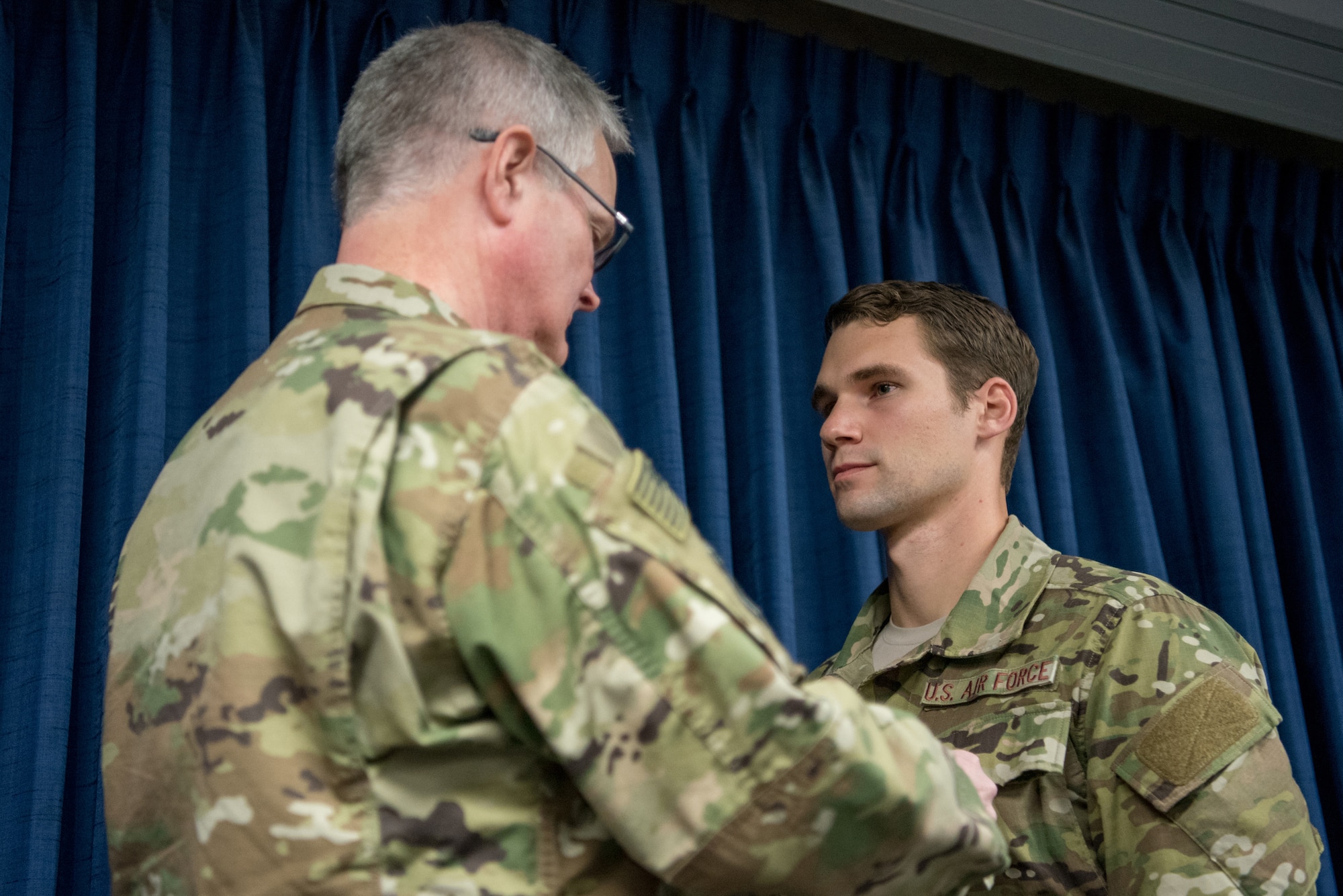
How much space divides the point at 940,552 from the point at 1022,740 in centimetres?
33

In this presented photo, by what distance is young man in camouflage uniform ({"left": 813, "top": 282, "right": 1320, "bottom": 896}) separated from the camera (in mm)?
1243

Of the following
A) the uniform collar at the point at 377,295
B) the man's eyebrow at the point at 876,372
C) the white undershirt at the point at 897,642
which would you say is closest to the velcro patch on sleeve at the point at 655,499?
the uniform collar at the point at 377,295

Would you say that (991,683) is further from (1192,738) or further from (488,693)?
(488,693)

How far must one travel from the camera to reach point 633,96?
2.01 m

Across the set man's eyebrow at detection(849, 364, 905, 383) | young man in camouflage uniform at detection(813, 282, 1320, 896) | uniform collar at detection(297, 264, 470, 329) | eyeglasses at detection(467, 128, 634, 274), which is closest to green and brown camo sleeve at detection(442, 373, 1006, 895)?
uniform collar at detection(297, 264, 470, 329)

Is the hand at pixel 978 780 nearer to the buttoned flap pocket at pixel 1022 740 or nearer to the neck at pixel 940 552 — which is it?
the buttoned flap pocket at pixel 1022 740

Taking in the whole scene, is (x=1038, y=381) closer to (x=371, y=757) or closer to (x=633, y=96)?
(x=633, y=96)

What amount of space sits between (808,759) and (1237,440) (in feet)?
6.39

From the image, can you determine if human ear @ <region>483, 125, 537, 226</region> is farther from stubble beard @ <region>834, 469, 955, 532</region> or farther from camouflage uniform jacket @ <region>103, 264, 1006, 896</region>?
stubble beard @ <region>834, 469, 955, 532</region>

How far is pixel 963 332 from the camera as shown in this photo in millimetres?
1723

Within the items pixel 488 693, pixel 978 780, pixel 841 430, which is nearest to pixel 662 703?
pixel 488 693

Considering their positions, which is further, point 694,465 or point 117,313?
point 694,465

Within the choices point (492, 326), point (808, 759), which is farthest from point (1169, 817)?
point (492, 326)

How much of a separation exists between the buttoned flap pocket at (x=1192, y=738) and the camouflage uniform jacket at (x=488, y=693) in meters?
0.53
